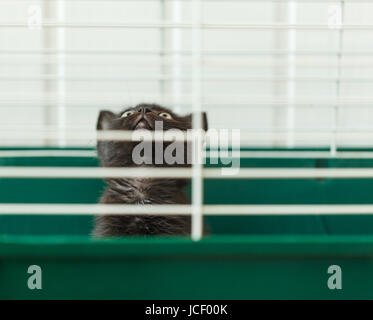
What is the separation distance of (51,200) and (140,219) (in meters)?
0.39

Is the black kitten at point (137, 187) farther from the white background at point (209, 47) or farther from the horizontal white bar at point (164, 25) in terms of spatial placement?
the white background at point (209, 47)

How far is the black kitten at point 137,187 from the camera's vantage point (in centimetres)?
102

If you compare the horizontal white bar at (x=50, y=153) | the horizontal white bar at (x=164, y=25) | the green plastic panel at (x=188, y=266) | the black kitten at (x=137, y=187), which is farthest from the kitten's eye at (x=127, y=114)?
the green plastic panel at (x=188, y=266)

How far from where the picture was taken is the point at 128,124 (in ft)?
3.43

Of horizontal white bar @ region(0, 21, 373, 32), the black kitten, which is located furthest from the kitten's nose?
horizontal white bar @ region(0, 21, 373, 32)

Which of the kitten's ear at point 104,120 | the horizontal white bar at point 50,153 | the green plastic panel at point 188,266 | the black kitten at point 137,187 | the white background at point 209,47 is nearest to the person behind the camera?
the green plastic panel at point 188,266

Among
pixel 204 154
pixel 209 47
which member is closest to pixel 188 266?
pixel 204 154

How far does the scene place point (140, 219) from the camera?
39.9 inches

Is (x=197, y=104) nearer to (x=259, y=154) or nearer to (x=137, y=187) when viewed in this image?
(x=137, y=187)

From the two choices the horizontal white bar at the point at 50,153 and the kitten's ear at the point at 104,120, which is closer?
the kitten's ear at the point at 104,120

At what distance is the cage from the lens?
1.78 ft

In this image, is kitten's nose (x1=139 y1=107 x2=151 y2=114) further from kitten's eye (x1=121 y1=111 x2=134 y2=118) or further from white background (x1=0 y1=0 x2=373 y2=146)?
white background (x1=0 y1=0 x2=373 y2=146)

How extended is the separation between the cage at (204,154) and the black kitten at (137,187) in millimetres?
82
